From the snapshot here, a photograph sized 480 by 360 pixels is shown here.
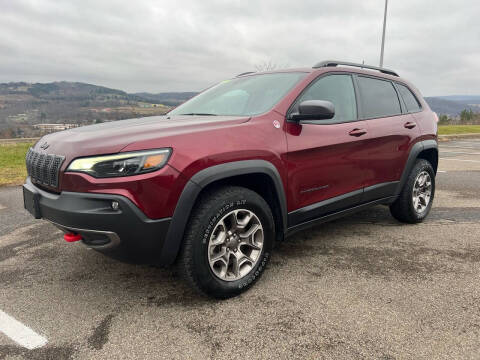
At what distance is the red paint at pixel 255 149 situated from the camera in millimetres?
2074

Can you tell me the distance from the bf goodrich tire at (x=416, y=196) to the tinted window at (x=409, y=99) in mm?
612

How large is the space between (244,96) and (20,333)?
2374 millimetres

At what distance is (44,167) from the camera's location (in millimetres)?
2326

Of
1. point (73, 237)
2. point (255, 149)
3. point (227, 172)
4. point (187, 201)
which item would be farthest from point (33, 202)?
point (255, 149)

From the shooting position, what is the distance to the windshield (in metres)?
2.90

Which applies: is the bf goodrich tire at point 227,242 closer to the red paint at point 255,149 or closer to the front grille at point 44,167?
the red paint at point 255,149

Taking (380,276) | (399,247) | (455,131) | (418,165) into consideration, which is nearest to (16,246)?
(380,276)

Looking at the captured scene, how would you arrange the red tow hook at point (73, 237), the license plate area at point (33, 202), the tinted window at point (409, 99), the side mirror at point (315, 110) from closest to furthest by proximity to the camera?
the red tow hook at point (73, 237), the license plate area at point (33, 202), the side mirror at point (315, 110), the tinted window at point (409, 99)

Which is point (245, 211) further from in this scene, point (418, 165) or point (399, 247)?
point (418, 165)

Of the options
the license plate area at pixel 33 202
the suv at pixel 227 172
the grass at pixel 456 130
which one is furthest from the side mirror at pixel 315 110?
the grass at pixel 456 130

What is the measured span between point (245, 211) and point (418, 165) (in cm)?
251

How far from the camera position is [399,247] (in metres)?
3.36

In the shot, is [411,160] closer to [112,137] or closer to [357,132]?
[357,132]

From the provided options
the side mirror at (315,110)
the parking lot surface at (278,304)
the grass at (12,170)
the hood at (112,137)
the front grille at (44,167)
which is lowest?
the parking lot surface at (278,304)
